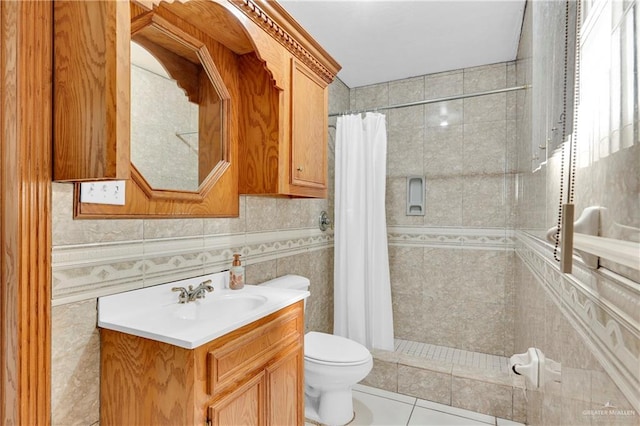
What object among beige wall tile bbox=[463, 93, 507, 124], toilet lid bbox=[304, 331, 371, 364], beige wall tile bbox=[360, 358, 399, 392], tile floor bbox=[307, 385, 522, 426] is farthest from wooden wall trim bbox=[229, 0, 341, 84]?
tile floor bbox=[307, 385, 522, 426]

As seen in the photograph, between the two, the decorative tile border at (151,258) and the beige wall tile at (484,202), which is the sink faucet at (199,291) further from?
the beige wall tile at (484,202)

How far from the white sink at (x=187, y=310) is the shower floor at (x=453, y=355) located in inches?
59.0

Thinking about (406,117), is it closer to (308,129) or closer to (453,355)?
(308,129)

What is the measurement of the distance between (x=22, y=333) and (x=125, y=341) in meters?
0.28

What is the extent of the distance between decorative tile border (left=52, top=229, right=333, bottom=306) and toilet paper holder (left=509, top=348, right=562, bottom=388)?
135 cm

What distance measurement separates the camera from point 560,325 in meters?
1.00

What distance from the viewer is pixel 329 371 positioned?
1.85 meters

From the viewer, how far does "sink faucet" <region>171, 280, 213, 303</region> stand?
145cm

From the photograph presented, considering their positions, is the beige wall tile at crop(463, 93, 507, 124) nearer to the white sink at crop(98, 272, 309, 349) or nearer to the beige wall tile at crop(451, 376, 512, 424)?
the beige wall tile at crop(451, 376, 512, 424)

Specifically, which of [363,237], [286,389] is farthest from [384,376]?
[286,389]

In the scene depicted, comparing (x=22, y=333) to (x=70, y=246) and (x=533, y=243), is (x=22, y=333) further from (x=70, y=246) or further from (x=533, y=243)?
(x=533, y=243)

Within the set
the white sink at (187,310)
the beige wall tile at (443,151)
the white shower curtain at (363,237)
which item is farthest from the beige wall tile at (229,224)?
the beige wall tile at (443,151)

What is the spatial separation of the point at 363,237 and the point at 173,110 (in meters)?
1.57

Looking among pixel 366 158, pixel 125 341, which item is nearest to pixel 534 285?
pixel 366 158
